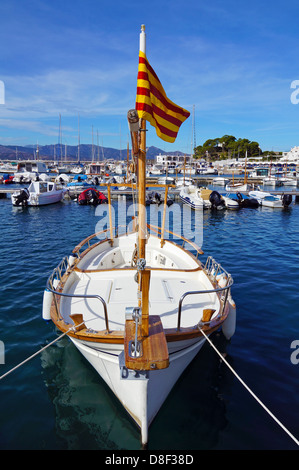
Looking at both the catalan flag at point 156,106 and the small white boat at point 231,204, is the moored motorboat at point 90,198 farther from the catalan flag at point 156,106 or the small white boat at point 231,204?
the catalan flag at point 156,106

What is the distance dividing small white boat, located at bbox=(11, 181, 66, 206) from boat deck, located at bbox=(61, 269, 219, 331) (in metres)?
28.9

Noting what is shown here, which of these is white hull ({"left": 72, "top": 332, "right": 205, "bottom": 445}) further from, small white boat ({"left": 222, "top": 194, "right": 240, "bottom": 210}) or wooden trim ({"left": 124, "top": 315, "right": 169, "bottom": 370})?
small white boat ({"left": 222, "top": 194, "right": 240, "bottom": 210})

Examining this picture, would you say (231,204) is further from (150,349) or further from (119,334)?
(150,349)

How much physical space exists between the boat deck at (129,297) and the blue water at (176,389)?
1536mm

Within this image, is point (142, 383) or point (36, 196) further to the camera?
point (36, 196)

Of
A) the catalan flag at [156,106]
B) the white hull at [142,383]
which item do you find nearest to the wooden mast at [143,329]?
the catalan flag at [156,106]

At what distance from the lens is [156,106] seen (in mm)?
5379

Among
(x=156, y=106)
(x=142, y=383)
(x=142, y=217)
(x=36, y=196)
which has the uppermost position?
(x=156, y=106)

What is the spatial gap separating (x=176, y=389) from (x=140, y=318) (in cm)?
279

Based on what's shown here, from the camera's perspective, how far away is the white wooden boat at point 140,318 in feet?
15.5

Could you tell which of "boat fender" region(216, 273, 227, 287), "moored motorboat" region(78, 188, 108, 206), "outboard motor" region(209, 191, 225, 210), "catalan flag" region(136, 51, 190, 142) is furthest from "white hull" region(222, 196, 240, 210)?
"catalan flag" region(136, 51, 190, 142)

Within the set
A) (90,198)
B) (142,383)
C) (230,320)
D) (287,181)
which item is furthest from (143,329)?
(287,181)

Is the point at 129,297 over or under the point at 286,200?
under

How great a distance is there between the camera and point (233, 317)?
7.56m
